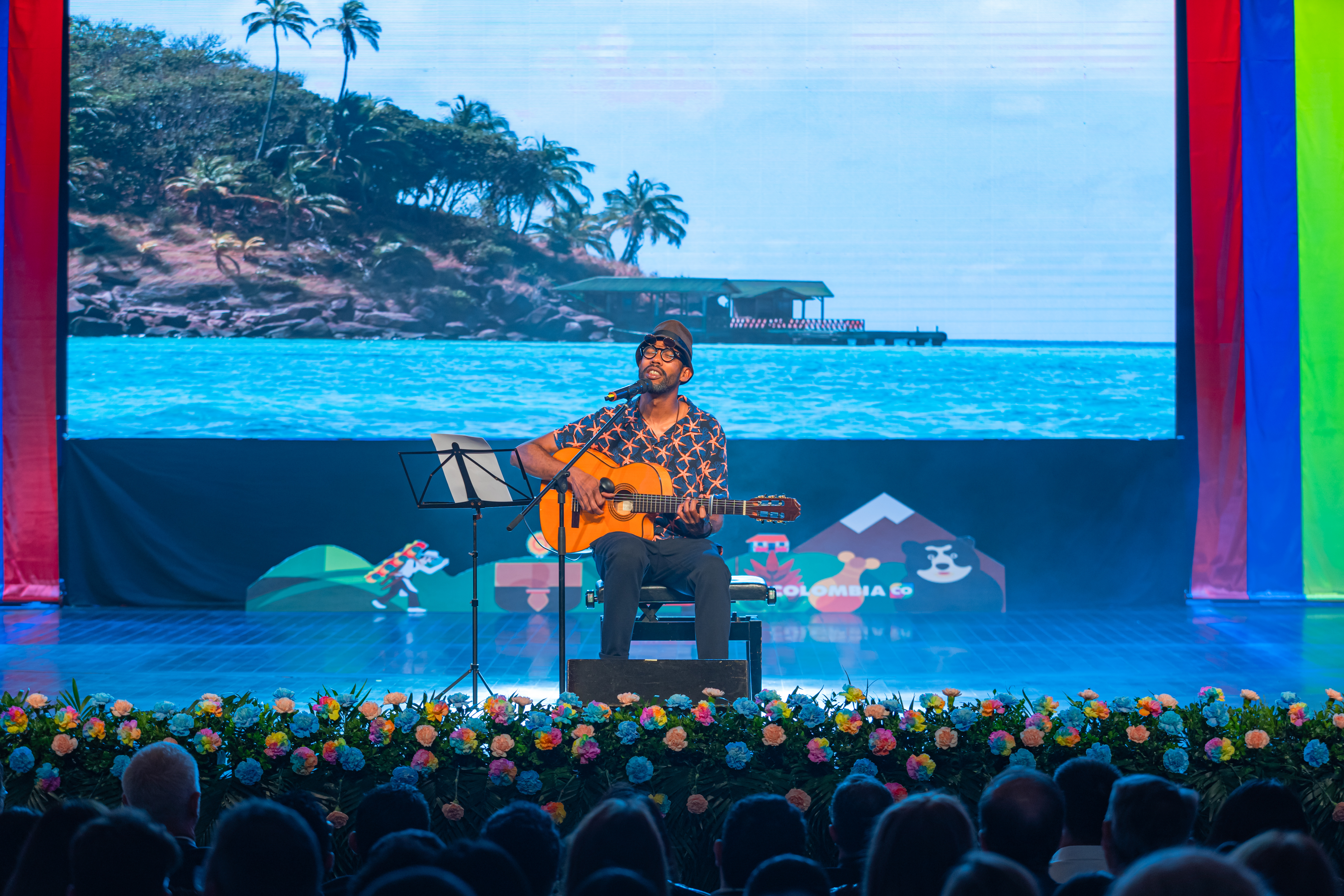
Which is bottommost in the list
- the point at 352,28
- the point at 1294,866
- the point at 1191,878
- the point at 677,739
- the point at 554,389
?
the point at 677,739

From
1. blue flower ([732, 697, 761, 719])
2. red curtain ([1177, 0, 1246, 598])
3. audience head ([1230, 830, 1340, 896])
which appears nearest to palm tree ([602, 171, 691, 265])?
red curtain ([1177, 0, 1246, 598])

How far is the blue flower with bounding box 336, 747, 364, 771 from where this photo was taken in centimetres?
282

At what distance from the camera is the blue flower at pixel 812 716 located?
115 inches

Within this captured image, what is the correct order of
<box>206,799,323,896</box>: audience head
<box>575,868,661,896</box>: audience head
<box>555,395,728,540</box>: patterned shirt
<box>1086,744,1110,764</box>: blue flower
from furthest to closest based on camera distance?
<box>555,395,728,540</box>: patterned shirt, <box>1086,744,1110,764</box>: blue flower, <box>206,799,323,896</box>: audience head, <box>575,868,661,896</box>: audience head

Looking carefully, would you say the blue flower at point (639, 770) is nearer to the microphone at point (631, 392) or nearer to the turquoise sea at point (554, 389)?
the microphone at point (631, 392)

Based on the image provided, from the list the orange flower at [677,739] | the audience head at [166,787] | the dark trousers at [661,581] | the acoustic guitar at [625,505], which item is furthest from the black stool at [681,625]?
the audience head at [166,787]

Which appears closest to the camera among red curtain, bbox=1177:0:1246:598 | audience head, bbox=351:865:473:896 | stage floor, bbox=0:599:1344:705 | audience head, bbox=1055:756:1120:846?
audience head, bbox=351:865:473:896

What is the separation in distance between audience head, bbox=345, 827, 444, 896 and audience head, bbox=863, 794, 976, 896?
0.63 metres

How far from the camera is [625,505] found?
15.7 ft

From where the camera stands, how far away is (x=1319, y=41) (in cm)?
698

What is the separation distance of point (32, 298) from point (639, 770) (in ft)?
19.5

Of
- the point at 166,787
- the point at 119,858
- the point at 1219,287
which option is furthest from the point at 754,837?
the point at 1219,287

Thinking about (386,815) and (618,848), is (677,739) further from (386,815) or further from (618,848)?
(618,848)

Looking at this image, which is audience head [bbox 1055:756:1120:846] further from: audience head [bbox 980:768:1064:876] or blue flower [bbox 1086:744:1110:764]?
blue flower [bbox 1086:744:1110:764]
